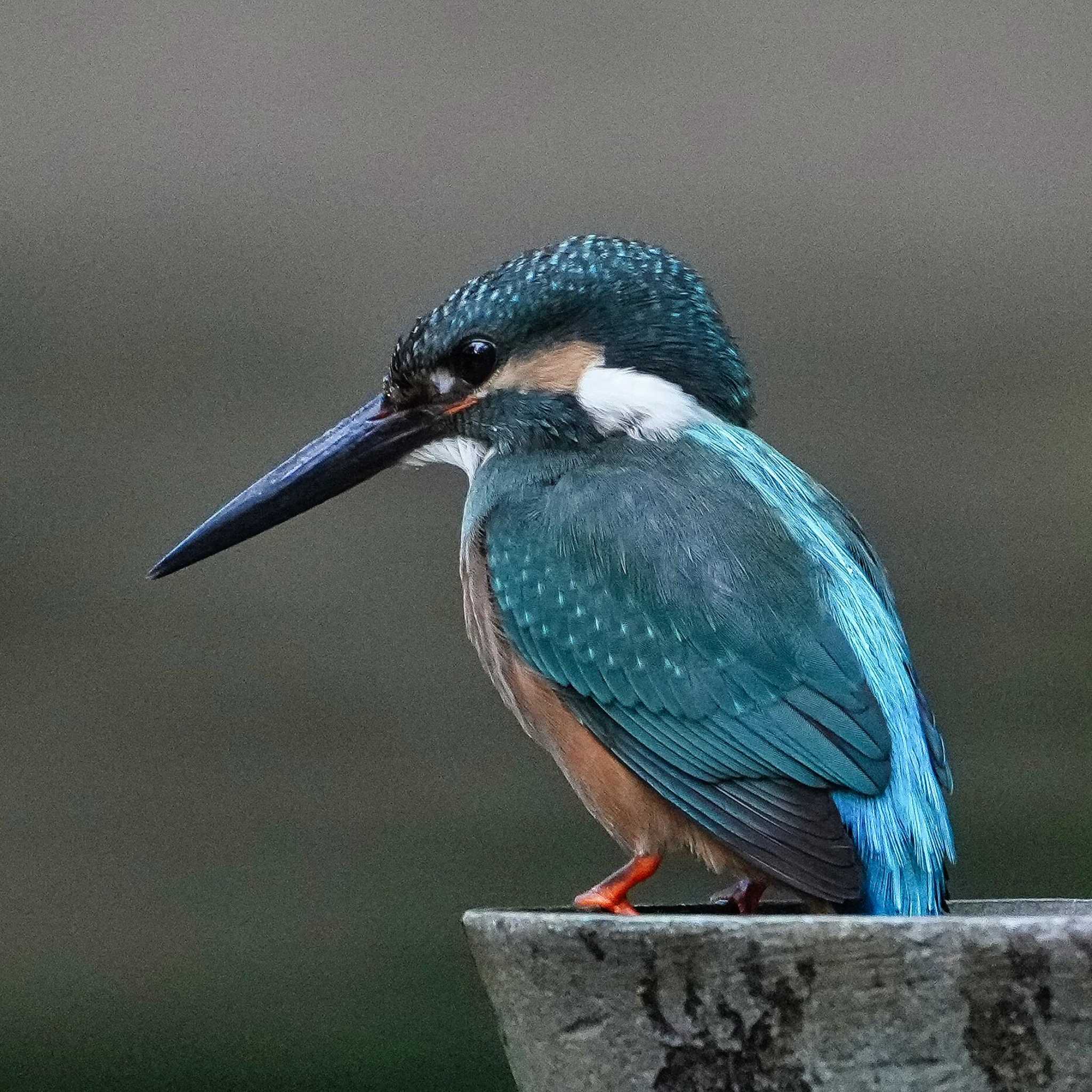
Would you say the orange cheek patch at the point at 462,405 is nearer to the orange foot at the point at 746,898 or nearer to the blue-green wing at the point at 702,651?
the blue-green wing at the point at 702,651

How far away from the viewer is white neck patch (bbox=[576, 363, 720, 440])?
1.30 metres

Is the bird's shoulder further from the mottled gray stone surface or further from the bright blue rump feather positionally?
the mottled gray stone surface

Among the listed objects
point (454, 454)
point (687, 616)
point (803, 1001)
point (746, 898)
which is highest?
point (454, 454)

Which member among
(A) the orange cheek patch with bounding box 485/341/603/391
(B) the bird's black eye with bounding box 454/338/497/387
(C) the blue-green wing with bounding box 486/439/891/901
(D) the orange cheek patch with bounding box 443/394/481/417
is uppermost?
(B) the bird's black eye with bounding box 454/338/497/387

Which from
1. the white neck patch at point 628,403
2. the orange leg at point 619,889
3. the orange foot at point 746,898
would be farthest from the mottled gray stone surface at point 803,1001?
the white neck patch at point 628,403

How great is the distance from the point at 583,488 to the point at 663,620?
14 centimetres

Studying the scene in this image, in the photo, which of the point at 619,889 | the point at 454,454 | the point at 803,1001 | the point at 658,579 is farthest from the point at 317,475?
the point at 803,1001

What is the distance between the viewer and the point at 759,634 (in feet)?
3.73

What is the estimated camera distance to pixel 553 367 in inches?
51.5

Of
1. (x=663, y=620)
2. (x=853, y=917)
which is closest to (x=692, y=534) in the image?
(x=663, y=620)

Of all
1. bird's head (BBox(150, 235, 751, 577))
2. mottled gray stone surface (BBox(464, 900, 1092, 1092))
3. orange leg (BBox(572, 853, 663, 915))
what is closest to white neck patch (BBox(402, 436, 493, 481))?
bird's head (BBox(150, 235, 751, 577))

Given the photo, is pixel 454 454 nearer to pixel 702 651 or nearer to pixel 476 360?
pixel 476 360

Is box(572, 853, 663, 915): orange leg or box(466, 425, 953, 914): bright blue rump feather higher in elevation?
box(466, 425, 953, 914): bright blue rump feather

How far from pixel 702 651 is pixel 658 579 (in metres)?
0.06
